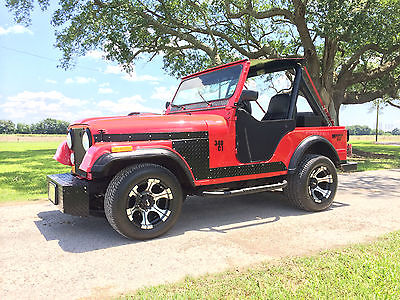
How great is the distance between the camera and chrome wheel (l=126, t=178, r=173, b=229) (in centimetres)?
367

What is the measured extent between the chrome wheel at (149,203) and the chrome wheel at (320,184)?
237 centimetres

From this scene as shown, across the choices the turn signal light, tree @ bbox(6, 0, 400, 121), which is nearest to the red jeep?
the turn signal light

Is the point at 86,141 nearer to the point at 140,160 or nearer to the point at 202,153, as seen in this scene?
the point at 140,160

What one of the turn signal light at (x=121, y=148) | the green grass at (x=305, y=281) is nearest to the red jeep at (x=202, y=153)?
the turn signal light at (x=121, y=148)

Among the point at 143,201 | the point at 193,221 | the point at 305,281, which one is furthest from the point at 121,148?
the point at 305,281

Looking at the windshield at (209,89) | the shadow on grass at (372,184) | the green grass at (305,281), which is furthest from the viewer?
the shadow on grass at (372,184)

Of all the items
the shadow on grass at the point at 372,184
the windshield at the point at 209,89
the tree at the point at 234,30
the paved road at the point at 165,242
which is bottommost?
the paved road at the point at 165,242

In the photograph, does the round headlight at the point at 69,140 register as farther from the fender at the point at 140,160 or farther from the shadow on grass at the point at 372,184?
the shadow on grass at the point at 372,184

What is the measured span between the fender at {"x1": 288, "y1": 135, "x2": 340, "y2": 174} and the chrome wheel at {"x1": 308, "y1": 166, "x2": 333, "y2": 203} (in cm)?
39

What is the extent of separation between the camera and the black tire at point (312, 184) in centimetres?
486

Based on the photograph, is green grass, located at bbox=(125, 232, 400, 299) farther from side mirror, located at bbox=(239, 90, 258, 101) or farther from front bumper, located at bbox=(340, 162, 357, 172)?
front bumper, located at bbox=(340, 162, 357, 172)

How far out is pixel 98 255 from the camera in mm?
3322

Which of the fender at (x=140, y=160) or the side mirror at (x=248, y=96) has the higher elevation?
the side mirror at (x=248, y=96)

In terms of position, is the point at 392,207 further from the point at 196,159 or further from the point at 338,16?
the point at 338,16
